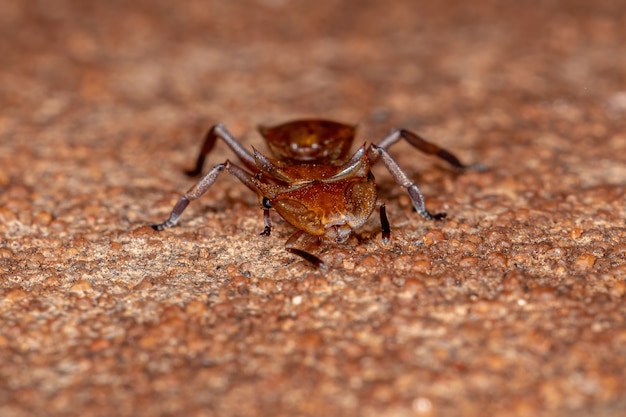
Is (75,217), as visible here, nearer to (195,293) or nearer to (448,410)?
(195,293)

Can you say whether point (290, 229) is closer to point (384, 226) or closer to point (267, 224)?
point (267, 224)

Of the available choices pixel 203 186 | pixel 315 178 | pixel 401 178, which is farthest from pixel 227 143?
pixel 401 178

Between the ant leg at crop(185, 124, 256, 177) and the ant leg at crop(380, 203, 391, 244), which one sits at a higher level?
the ant leg at crop(185, 124, 256, 177)

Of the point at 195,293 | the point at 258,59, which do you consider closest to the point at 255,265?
the point at 195,293

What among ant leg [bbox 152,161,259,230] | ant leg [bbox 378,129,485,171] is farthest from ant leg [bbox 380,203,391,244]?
ant leg [bbox 152,161,259,230]

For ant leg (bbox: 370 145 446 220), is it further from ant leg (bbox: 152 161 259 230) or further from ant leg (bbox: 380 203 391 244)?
ant leg (bbox: 152 161 259 230)

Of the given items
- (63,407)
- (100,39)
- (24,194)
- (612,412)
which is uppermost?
(100,39)
